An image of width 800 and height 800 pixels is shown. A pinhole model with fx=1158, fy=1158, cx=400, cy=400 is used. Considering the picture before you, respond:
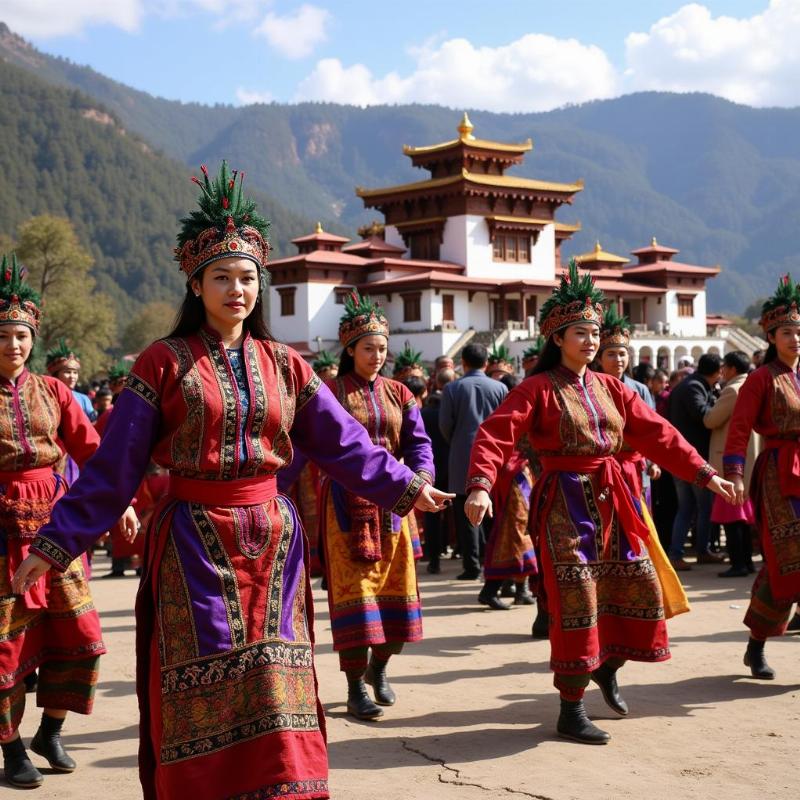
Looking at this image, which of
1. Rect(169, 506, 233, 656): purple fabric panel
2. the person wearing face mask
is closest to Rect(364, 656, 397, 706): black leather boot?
the person wearing face mask

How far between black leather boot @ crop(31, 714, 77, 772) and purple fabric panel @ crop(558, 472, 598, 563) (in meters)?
2.45

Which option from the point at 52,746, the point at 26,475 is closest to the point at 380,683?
the point at 52,746

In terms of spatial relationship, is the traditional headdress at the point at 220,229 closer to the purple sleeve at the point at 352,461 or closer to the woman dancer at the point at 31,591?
the purple sleeve at the point at 352,461

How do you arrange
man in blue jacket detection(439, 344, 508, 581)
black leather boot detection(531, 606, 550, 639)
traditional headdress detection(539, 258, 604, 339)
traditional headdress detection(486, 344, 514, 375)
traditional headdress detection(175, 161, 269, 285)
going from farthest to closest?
traditional headdress detection(486, 344, 514, 375)
man in blue jacket detection(439, 344, 508, 581)
black leather boot detection(531, 606, 550, 639)
traditional headdress detection(539, 258, 604, 339)
traditional headdress detection(175, 161, 269, 285)

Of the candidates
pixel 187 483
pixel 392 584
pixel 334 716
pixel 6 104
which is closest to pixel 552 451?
pixel 392 584

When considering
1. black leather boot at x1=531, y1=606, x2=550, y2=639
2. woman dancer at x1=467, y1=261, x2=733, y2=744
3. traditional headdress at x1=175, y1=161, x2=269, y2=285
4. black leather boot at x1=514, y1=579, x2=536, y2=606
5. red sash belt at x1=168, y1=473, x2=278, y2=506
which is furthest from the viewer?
black leather boot at x1=514, y1=579, x2=536, y2=606

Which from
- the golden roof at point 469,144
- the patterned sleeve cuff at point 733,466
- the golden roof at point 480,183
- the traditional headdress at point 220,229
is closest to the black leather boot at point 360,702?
the patterned sleeve cuff at point 733,466

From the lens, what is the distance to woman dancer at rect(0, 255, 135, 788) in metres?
4.91

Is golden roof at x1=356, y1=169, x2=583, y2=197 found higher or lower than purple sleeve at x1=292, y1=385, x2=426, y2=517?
higher

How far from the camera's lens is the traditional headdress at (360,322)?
6.26m

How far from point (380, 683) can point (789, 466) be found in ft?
7.95

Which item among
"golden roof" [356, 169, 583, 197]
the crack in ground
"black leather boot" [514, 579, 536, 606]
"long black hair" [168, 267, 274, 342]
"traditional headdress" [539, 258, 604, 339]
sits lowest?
the crack in ground

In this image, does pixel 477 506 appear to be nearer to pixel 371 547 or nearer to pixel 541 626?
pixel 371 547

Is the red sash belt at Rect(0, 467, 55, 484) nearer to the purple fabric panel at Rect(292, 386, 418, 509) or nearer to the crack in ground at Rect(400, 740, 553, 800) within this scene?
the purple fabric panel at Rect(292, 386, 418, 509)
